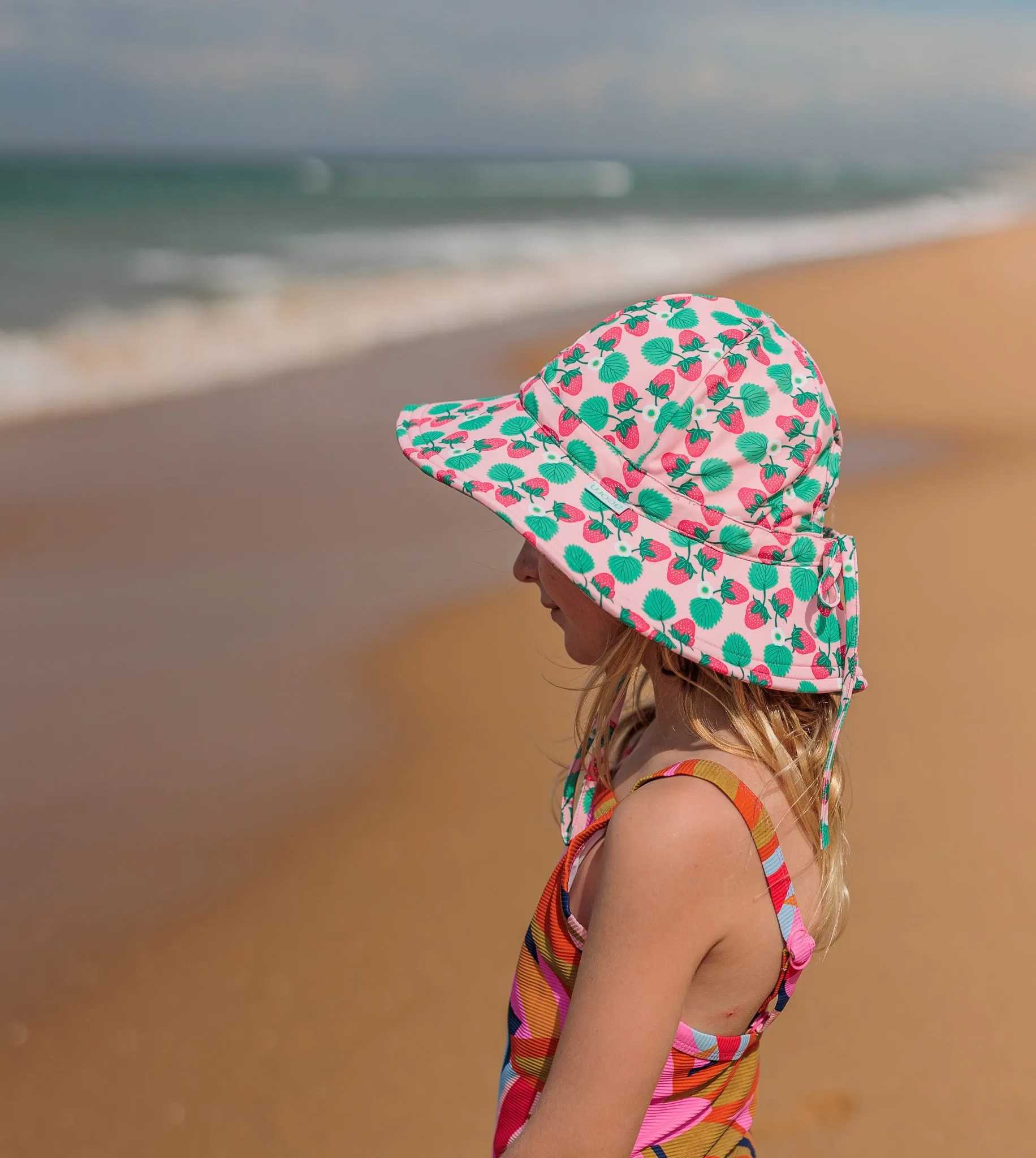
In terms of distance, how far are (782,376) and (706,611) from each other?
30 centimetres

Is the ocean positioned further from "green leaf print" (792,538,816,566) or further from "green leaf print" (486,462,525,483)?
"green leaf print" (792,538,816,566)

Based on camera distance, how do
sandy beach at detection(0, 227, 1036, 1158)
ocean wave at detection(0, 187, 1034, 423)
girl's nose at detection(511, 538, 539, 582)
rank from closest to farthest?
1. girl's nose at detection(511, 538, 539, 582)
2. sandy beach at detection(0, 227, 1036, 1158)
3. ocean wave at detection(0, 187, 1034, 423)

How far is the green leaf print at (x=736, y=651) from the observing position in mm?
1502

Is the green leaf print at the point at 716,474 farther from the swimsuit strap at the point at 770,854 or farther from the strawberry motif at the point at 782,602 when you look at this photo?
the swimsuit strap at the point at 770,854

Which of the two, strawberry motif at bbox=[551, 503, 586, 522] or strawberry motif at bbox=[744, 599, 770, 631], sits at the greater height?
strawberry motif at bbox=[551, 503, 586, 522]

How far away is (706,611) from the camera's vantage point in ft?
4.91

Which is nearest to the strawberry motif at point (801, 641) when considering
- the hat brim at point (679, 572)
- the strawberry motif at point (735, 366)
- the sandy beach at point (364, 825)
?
the hat brim at point (679, 572)

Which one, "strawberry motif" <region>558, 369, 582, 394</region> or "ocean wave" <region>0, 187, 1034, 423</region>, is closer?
"strawberry motif" <region>558, 369, 582, 394</region>

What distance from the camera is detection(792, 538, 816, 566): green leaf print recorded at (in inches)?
60.4

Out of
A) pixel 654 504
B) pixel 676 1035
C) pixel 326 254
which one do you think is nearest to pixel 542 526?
pixel 654 504

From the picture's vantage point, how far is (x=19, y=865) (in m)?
3.53

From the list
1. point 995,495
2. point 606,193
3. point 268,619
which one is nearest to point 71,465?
point 268,619

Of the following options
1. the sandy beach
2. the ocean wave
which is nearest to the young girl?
the sandy beach

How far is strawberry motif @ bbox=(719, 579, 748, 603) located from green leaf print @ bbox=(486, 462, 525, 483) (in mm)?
293
